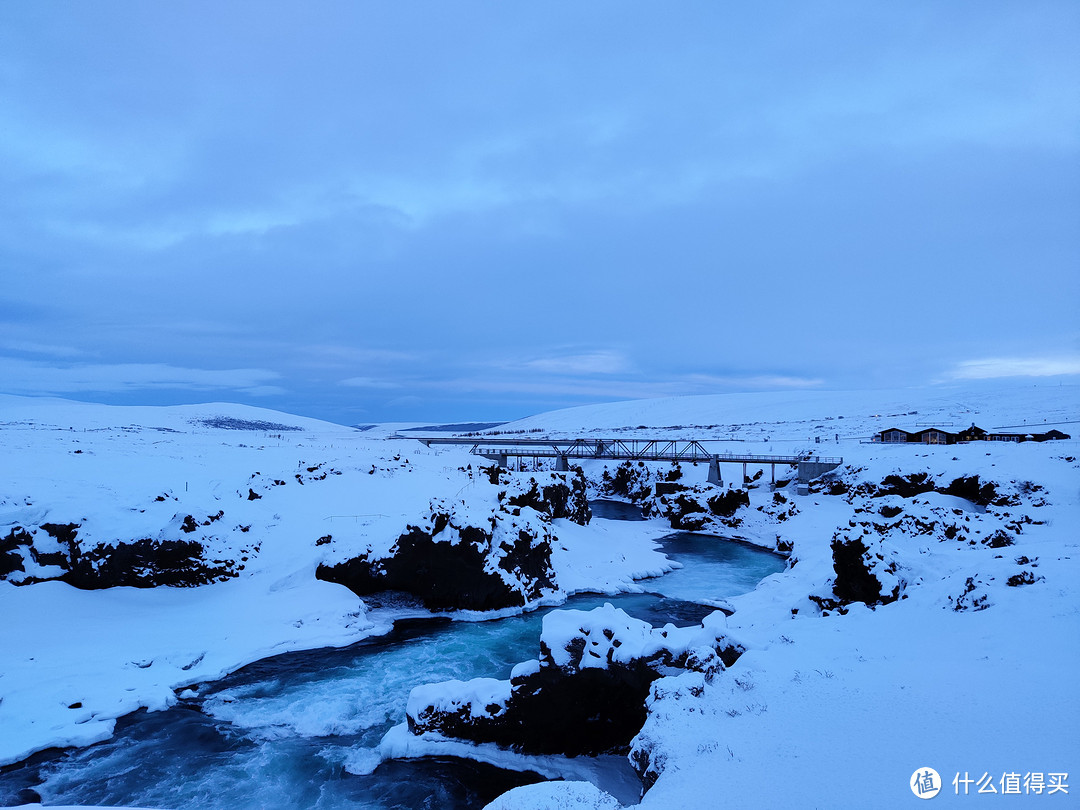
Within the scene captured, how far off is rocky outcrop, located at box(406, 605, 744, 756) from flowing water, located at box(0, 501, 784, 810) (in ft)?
2.84

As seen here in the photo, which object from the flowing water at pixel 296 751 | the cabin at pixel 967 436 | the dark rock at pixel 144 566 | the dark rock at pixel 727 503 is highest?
the cabin at pixel 967 436

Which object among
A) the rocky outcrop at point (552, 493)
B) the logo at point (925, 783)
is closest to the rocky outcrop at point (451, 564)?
the rocky outcrop at point (552, 493)

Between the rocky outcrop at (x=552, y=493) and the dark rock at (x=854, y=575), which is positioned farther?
the rocky outcrop at (x=552, y=493)

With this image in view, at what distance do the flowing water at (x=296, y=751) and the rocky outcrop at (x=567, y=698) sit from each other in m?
0.87

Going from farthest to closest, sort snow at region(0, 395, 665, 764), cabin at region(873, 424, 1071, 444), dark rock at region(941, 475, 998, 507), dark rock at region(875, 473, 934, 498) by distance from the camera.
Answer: cabin at region(873, 424, 1071, 444)
dark rock at region(875, 473, 934, 498)
dark rock at region(941, 475, 998, 507)
snow at region(0, 395, 665, 764)

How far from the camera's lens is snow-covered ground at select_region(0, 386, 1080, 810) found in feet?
30.4

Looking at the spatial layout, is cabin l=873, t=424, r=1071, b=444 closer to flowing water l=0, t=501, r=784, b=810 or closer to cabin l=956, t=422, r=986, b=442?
cabin l=956, t=422, r=986, b=442

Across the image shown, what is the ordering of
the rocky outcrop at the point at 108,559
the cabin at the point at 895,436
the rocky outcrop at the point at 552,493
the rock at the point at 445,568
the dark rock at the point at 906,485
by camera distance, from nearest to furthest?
the rocky outcrop at the point at 108,559, the rock at the point at 445,568, the rocky outcrop at the point at 552,493, the dark rock at the point at 906,485, the cabin at the point at 895,436

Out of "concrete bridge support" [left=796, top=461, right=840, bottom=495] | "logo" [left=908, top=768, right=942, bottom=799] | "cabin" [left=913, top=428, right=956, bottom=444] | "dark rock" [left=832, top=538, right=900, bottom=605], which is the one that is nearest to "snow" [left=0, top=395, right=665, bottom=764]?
"dark rock" [left=832, top=538, right=900, bottom=605]

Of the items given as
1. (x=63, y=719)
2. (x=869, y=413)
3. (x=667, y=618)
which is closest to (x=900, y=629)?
(x=667, y=618)

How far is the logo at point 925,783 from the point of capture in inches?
315

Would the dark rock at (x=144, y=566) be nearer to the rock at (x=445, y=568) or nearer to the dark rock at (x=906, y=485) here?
the rock at (x=445, y=568)

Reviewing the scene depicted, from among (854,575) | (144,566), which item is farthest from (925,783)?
(144,566)

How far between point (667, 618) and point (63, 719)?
2392 centimetres
